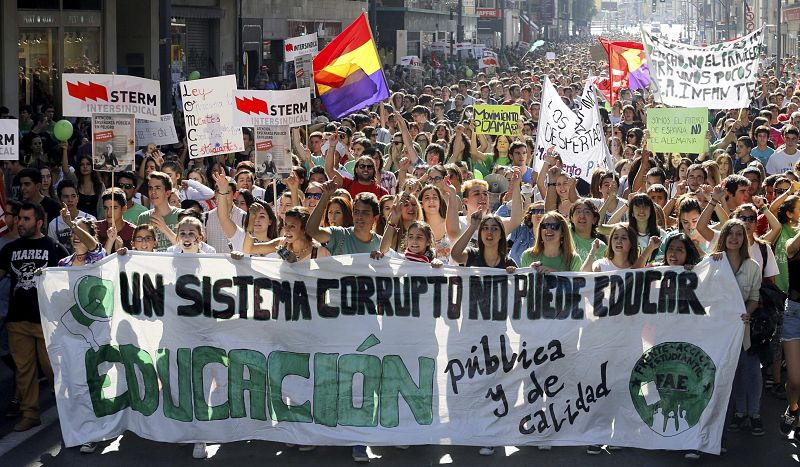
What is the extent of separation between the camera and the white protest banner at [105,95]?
36.1 ft

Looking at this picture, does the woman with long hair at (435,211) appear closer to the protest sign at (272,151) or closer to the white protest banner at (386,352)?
the white protest banner at (386,352)

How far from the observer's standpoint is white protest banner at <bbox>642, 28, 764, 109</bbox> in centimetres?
1619

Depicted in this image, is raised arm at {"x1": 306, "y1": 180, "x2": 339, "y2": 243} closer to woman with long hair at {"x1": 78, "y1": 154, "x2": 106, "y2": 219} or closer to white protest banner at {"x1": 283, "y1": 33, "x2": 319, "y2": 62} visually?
woman with long hair at {"x1": 78, "y1": 154, "x2": 106, "y2": 219}

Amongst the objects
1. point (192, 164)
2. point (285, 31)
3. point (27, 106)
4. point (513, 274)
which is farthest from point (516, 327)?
point (285, 31)

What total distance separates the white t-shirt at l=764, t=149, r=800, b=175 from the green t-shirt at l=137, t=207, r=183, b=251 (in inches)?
269

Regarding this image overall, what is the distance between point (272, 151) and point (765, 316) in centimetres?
478

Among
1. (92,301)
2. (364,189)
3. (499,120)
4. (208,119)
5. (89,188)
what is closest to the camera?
(92,301)

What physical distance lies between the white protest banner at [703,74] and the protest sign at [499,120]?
1677mm

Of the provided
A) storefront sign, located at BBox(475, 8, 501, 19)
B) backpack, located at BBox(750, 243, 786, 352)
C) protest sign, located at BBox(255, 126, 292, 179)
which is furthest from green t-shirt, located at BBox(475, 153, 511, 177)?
storefront sign, located at BBox(475, 8, 501, 19)

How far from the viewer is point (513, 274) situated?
779 cm

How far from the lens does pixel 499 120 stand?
1591 cm

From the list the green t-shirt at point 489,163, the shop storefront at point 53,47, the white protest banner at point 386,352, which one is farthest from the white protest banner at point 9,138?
the shop storefront at point 53,47

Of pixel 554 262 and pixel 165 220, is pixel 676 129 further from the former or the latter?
pixel 165 220

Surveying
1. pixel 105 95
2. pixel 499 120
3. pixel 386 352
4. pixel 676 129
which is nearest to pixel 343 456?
pixel 386 352
